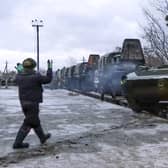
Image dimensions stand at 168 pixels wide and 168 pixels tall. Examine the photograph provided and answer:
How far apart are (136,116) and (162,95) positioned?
1198 mm

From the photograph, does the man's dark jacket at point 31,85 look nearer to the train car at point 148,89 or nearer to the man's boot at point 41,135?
the man's boot at point 41,135

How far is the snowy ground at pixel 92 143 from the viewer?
8219 mm

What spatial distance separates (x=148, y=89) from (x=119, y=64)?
906cm

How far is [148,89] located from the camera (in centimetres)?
1516

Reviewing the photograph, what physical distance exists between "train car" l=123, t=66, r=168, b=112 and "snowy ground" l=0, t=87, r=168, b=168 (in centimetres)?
55

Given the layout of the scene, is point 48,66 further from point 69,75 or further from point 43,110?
point 69,75

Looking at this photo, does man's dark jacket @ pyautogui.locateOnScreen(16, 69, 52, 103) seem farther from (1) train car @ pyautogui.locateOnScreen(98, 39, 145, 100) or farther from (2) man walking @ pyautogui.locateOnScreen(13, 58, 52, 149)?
(1) train car @ pyautogui.locateOnScreen(98, 39, 145, 100)

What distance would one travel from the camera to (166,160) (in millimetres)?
8289

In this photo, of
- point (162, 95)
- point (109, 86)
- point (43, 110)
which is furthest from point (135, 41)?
point (162, 95)

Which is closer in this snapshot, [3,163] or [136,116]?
[3,163]

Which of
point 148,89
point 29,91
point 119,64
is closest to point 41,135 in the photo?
point 29,91

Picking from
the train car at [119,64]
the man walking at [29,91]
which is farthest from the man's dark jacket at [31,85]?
the train car at [119,64]

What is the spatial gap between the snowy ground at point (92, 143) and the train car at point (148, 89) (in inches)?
21.8

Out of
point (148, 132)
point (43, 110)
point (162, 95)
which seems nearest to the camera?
point (148, 132)
